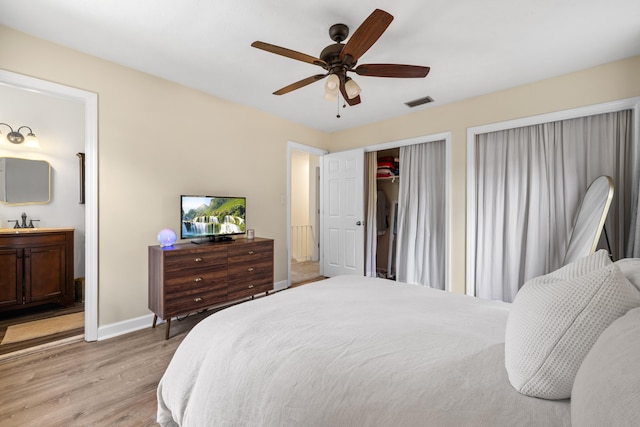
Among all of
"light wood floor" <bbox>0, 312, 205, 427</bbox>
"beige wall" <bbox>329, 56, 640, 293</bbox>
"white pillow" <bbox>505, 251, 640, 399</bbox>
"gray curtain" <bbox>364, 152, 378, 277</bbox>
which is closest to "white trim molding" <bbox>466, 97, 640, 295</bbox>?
"beige wall" <bbox>329, 56, 640, 293</bbox>

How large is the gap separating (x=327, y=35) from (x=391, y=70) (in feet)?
1.89

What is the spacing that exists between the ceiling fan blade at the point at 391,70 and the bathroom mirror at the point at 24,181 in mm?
4049

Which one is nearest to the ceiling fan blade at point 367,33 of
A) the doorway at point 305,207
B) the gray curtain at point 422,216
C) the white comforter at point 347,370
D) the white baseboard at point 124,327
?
the white comforter at point 347,370

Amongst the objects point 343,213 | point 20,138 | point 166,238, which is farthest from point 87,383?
point 343,213

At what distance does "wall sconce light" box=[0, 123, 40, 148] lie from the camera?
10.6 ft

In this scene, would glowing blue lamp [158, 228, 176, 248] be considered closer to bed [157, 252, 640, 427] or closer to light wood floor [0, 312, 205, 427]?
light wood floor [0, 312, 205, 427]

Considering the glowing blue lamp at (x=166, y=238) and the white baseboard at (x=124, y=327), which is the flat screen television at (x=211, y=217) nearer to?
the glowing blue lamp at (x=166, y=238)

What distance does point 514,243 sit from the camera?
3072 millimetres

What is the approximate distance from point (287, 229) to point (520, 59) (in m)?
3.23

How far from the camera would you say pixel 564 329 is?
2.41ft

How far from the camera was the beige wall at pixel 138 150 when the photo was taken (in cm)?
235

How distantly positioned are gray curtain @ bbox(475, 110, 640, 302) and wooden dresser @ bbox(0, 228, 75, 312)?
4.86 m

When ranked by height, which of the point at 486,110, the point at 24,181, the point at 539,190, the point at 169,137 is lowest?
the point at 539,190

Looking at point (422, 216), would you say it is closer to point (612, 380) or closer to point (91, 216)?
point (612, 380)
